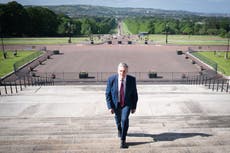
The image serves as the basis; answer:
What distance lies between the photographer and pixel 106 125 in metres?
7.17

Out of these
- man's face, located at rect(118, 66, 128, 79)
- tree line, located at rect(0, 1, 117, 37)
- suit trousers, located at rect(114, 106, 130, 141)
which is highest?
tree line, located at rect(0, 1, 117, 37)

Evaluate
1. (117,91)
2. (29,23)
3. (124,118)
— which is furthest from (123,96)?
(29,23)

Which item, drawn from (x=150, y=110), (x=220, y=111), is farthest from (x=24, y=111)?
(x=220, y=111)

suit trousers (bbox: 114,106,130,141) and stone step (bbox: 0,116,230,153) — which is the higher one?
suit trousers (bbox: 114,106,130,141)

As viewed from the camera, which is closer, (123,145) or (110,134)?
(123,145)

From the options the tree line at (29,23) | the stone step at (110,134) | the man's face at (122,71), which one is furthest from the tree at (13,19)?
the man's face at (122,71)

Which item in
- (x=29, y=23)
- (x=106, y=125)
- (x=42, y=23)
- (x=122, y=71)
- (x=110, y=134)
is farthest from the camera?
(x=42, y=23)

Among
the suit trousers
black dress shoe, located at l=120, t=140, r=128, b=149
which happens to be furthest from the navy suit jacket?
black dress shoe, located at l=120, t=140, r=128, b=149

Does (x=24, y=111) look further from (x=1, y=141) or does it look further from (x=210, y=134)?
(x=210, y=134)

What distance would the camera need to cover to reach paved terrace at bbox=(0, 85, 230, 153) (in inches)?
225

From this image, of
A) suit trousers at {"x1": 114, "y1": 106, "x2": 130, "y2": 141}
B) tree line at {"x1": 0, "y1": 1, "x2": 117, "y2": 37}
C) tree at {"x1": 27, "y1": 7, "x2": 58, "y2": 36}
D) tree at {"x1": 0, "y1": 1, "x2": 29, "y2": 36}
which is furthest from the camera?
tree at {"x1": 27, "y1": 7, "x2": 58, "y2": 36}

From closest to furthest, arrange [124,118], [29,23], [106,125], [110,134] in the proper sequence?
[124,118] → [110,134] → [106,125] → [29,23]

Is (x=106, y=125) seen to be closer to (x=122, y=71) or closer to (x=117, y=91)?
(x=117, y=91)

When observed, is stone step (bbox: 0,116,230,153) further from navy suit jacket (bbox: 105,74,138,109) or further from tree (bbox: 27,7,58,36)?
tree (bbox: 27,7,58,36)
